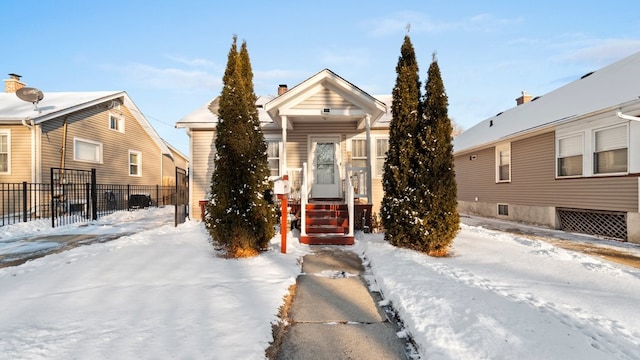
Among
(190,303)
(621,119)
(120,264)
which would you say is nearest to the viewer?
(190,303)

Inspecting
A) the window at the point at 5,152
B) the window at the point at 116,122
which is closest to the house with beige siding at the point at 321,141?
the window at the point at 5,152

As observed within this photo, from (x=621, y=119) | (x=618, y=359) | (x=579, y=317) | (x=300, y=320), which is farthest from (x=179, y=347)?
(x=621, y=119)

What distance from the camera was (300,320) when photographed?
3.28 meters

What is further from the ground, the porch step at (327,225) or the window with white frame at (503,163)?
the window with white frame at (503,163)

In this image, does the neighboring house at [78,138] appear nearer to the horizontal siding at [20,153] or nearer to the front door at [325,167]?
the horizontal siding at [20,153]

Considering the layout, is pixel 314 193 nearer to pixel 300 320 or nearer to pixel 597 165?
pixel 300 320

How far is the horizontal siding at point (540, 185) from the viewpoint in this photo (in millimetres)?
8125

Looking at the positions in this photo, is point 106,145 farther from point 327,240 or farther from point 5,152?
point 327,240

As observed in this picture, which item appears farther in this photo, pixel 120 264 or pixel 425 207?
pixel 425 207

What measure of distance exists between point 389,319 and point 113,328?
8.86 feet

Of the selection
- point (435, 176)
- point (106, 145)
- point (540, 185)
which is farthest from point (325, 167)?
point (106, 145)

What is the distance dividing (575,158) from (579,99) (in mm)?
2138

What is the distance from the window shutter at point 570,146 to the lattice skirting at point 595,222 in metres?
1.78

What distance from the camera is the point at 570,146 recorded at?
9.56 metres
